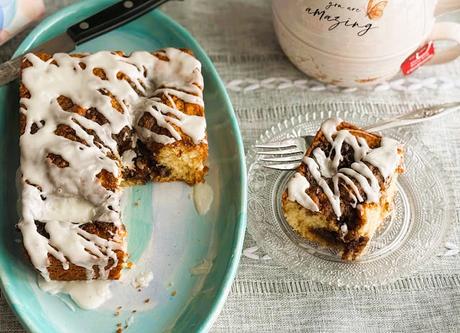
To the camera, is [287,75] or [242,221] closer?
[242,221]

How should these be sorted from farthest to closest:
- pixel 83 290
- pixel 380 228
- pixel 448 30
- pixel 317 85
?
pixel 317 85, pixel 448 30, pixel 380 228, pixel 83 290

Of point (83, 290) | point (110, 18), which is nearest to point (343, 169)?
point (83, 290)

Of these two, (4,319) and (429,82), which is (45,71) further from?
(429,82)

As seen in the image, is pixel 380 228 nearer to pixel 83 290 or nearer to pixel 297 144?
pixel 297 144

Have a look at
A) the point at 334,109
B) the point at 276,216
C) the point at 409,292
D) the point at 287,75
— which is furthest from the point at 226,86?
the point at 409,292

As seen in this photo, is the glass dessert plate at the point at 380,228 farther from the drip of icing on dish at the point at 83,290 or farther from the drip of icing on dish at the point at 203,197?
the drip of icing on dish at the point at 83,290
